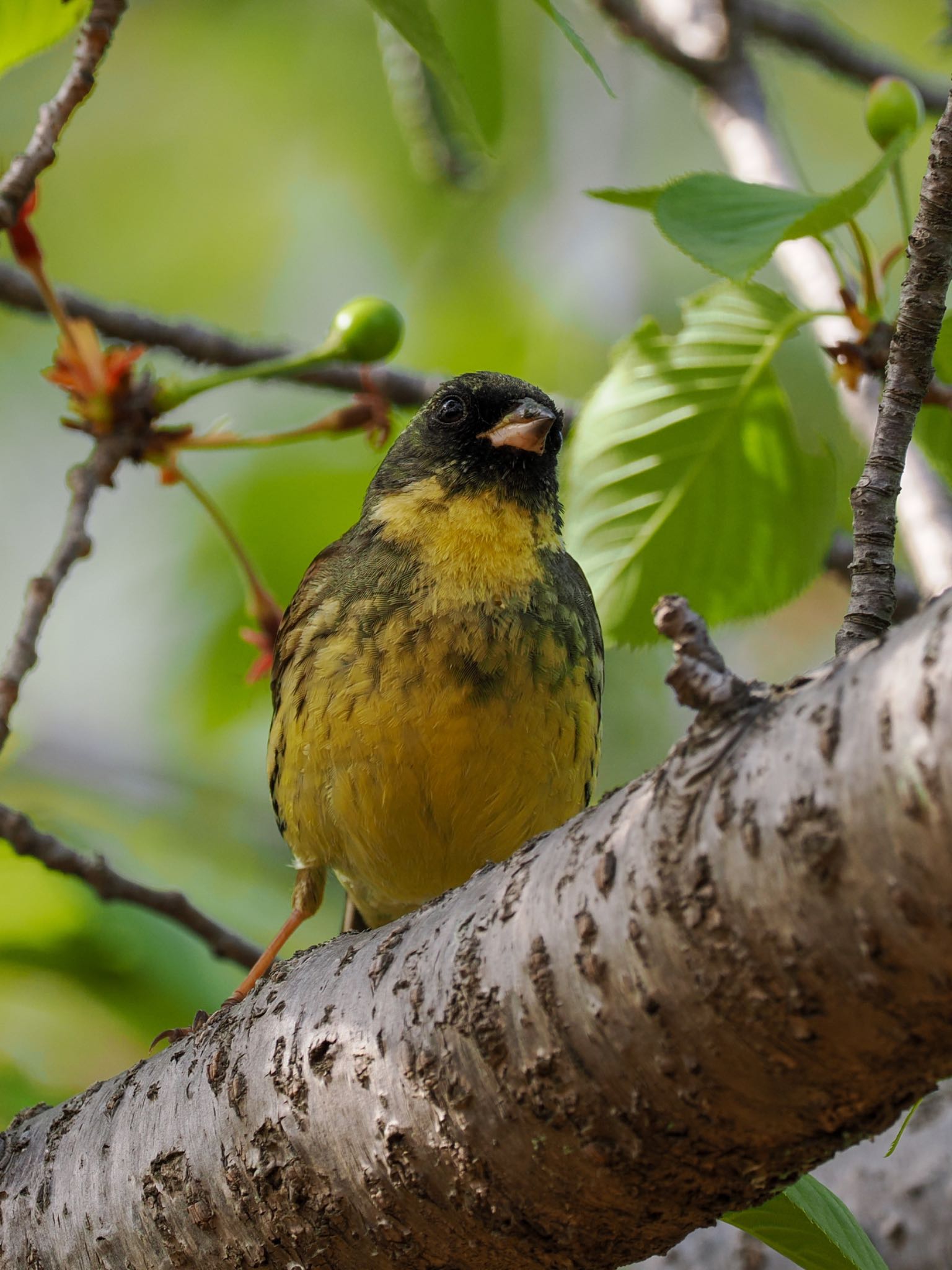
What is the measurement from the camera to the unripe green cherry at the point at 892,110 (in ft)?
12.8

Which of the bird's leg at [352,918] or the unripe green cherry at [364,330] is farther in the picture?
the bird's leg at [352,918]

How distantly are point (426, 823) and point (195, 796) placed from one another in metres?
5.61

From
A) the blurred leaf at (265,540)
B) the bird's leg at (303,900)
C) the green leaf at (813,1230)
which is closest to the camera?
the green leaf at (813,1230)

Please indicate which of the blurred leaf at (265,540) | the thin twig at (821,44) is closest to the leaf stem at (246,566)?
the blurred leaf at (265,540)

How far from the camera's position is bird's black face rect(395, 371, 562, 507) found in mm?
4805

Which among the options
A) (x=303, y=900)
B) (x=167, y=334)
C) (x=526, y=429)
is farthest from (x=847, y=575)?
(x=167, y=334)

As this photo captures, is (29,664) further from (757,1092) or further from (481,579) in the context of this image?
(757,1092)

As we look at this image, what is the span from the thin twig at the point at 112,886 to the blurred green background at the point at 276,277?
2.84 metres

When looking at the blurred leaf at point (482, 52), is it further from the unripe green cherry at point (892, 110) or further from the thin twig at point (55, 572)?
the thin twig at point (55, 572)

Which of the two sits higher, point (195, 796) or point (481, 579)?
point (195, 796)

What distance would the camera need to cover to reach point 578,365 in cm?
883

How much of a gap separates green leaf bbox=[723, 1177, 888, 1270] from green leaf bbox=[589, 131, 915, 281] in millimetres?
1872

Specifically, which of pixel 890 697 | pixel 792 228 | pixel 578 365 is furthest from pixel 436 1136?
pixel 578 365

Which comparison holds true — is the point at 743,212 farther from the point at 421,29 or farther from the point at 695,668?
the point at 695,668
